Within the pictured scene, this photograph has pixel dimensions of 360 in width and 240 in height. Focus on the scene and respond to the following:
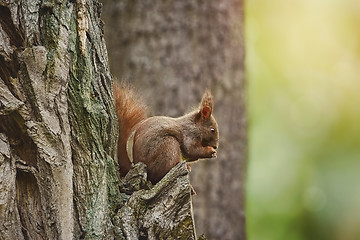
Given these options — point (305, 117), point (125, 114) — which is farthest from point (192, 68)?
point (305, 117)

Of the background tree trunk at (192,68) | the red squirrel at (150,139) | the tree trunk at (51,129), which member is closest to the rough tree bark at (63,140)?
the tree trunk at (51,129)

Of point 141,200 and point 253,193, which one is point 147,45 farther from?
point 253,193

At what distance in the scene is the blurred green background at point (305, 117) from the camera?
327 inches

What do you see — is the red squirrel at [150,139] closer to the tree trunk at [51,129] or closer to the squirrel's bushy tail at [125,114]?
the squirrel's bushy tail at [125,114]

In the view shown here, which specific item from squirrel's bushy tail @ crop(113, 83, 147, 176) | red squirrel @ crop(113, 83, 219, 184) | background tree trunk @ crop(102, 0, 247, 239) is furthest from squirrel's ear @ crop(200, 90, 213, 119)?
background tree trunk @ crop(102, 0, 247, 239)

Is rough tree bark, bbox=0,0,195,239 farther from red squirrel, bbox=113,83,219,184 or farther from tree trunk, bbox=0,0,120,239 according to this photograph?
red squirrel, bbox=113,83,219,184

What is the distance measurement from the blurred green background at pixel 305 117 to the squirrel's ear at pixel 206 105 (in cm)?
551

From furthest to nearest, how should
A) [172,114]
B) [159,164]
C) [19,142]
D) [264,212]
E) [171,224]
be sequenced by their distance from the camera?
[264,212], [172,114], [159,164], [171,224], [19,142]

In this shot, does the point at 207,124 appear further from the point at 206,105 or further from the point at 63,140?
the point at 63,140

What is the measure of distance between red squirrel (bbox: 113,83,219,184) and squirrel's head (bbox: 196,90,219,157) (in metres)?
0.07

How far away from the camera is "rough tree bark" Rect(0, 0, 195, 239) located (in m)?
1.94

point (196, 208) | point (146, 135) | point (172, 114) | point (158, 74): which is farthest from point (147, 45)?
point (146, 135)

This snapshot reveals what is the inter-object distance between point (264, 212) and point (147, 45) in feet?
15.3

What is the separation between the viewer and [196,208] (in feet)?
12.9
